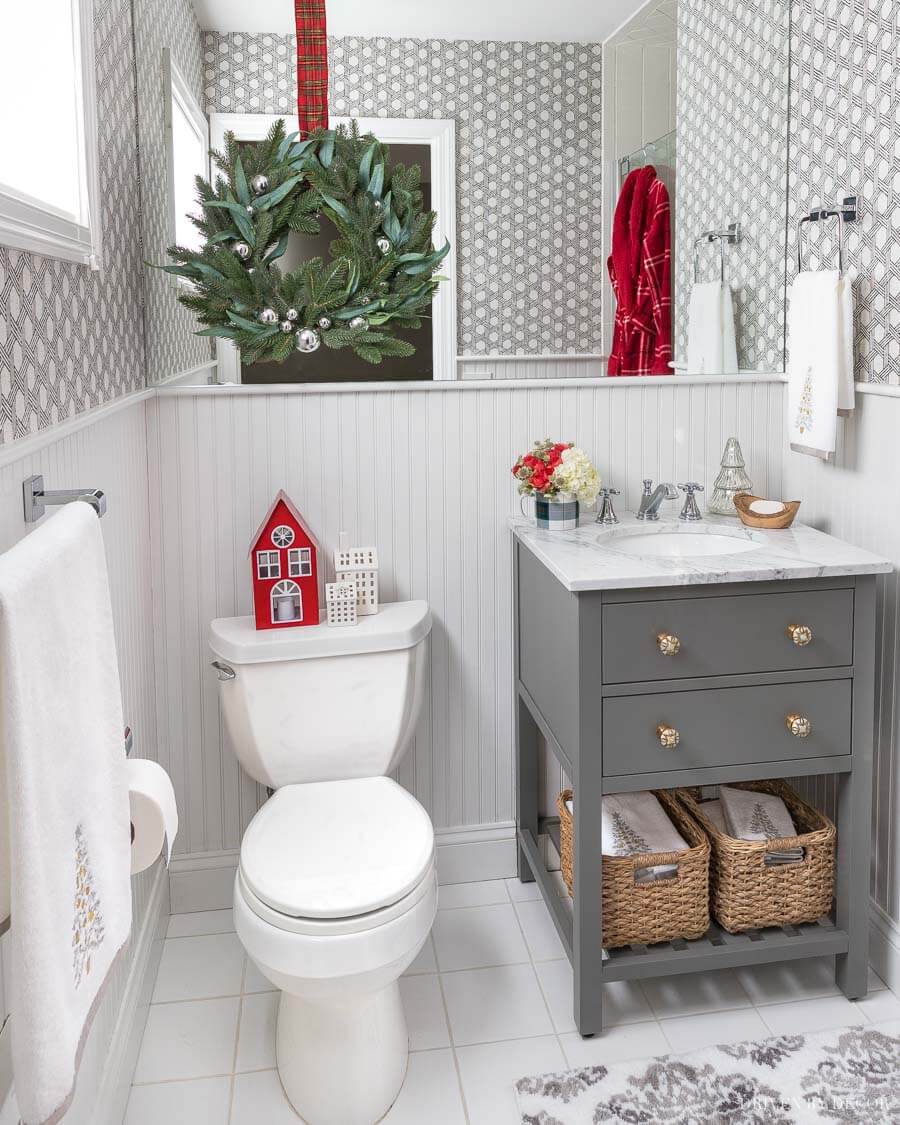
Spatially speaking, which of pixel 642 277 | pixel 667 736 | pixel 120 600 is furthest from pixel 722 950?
pixel 642 277

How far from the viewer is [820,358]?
7.09 feet

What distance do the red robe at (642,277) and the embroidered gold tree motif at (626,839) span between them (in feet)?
3.33

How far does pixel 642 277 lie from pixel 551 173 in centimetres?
32

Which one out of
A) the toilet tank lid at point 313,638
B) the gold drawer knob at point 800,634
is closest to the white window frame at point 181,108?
the toilet tank lid at point 313,638

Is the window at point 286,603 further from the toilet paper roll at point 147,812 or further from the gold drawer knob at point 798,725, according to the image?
the gold drawer knob at point 798,725

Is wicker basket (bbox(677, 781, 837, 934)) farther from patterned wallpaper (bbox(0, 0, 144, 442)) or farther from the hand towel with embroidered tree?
patterned wallpaper (bbox(0, 0, 144, 442))

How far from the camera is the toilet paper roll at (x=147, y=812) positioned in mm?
1320

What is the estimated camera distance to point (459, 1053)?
77.7 inches

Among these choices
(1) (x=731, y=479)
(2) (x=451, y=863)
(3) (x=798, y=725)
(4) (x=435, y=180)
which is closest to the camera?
(3) (x=798, y=725)

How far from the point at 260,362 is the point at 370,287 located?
0.29m

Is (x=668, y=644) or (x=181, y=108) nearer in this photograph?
(x=668, y=644)

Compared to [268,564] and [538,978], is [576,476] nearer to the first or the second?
[268,564]

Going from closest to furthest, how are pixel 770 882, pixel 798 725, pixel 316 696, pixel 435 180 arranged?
1. pixel 798 725
2. pixel 770 882
3. pixel 316 696
4. pixel 435 180

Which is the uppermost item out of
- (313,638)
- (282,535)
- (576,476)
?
(576,476)
